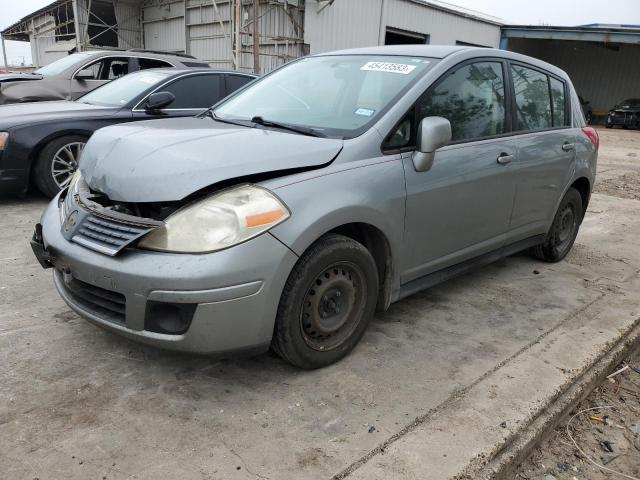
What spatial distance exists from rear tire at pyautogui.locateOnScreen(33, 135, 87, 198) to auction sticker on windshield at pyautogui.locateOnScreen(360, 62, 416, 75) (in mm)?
3759

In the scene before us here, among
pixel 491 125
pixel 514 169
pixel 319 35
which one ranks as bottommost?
pixel 514 169

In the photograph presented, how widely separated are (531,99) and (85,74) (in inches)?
257

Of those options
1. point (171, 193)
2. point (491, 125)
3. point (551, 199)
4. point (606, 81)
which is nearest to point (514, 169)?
point (491, 125)

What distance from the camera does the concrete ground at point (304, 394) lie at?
6.93 feet

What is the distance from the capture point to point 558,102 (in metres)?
4.40

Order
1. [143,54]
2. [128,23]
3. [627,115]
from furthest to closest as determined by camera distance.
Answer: [627,115]
[128,23]
[143,54]

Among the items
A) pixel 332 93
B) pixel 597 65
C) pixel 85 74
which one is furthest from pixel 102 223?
pixel 597 65

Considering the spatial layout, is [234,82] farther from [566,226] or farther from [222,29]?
[222,29]

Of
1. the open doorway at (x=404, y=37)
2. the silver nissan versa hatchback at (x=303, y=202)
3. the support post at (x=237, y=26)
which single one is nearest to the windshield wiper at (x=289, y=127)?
the silver nissan versa hatchback at (x=303, y=202)

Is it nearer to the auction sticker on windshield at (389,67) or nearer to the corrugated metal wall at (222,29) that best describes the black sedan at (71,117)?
the auction sticker on windshield at (389,67)

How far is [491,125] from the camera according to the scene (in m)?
3.60

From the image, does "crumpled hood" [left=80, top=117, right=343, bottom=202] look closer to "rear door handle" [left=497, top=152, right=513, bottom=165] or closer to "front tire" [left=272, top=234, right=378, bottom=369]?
"front tire" [left=272, top=234, right=378, bottom=369]

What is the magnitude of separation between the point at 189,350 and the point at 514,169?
256 centimetres

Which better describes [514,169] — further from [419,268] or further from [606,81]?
[606,81]
